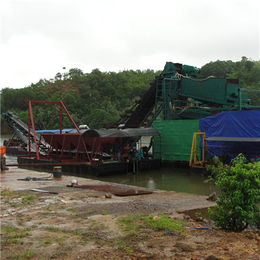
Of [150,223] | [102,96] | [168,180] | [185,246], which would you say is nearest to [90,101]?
[102,96]

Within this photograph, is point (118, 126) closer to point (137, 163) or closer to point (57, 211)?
point (137, 163)

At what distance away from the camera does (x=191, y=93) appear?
27875 mm

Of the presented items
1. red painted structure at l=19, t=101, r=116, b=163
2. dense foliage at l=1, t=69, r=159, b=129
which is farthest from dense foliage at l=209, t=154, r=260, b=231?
dense foliage at l=1, t=69, r=159, b=129

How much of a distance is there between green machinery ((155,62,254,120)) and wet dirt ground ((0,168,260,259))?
1671 centimetres

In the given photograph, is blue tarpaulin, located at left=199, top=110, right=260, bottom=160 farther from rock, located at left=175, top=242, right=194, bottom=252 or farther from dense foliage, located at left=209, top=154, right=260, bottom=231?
rock, located at left=175, top=242, right=194, bottom=252

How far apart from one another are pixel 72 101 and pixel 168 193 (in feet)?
226

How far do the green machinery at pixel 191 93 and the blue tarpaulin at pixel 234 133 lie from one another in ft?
7.77

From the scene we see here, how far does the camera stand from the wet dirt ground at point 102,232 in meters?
5.54

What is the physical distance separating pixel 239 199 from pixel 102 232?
108 inches

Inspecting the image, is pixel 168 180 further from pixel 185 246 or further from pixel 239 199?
pixel 185 246

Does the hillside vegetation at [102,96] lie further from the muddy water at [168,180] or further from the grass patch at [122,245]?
the grass patch at [122,245]

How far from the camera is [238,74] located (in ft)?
214

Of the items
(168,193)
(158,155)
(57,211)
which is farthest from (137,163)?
(57,211)

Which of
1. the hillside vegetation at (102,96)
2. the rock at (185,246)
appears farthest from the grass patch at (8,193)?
the hillside vegetation at (102,96)
